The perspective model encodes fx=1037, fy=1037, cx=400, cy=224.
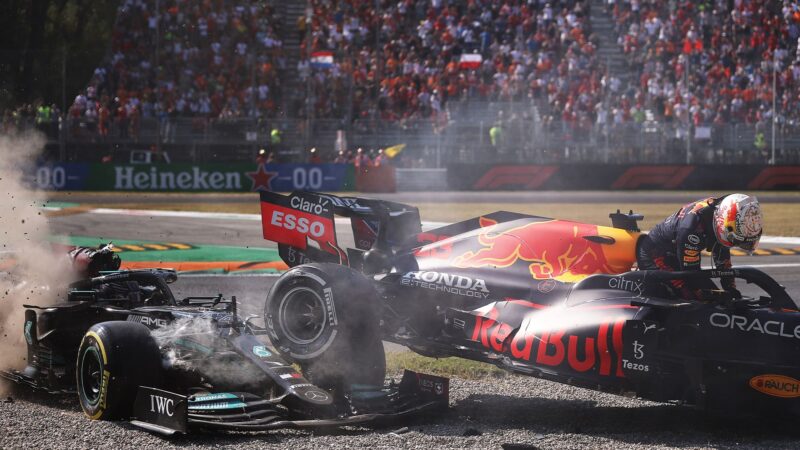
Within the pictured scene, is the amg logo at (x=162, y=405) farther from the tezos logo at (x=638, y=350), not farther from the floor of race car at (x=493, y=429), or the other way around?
the tezos logo at (x=638, y=350)

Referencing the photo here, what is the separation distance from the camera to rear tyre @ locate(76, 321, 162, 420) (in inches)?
264

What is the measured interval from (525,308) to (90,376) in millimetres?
3042

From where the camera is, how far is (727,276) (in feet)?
22.9

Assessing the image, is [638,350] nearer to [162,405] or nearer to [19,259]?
[162,405]

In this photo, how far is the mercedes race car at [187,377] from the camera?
6621 mm

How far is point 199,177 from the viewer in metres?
31.7

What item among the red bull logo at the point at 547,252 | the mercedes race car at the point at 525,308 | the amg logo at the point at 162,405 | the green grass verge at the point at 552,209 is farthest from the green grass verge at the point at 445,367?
the green grass verge at the point at 552,209

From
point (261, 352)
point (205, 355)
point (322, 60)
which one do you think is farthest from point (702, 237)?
point (322, 60)

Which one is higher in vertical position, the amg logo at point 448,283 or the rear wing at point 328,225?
the rear wing at point 328,225

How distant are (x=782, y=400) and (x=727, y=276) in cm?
95

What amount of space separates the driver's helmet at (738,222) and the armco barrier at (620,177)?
25.9 m

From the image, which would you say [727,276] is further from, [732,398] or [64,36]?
[64,36]

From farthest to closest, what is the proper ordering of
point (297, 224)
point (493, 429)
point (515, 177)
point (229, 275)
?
point (515, 177)
point (229, 275)
point (297, 224)
point (493, 429)

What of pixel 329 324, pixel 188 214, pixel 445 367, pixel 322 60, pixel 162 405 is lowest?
pixel 445 367
